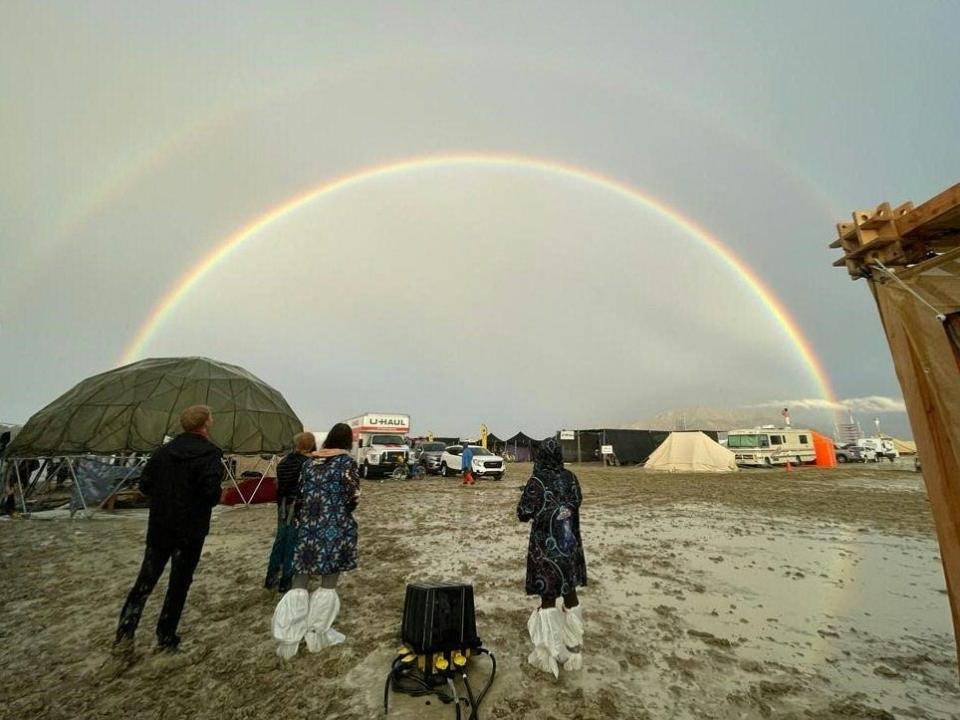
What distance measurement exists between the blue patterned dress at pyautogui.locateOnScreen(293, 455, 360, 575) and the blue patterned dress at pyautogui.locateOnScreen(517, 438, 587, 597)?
169 cm

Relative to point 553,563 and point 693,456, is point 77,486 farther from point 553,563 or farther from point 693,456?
point 693,456

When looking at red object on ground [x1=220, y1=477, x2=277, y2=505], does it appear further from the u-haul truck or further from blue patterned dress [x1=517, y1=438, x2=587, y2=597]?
blue patterned dress [x1=517, y1=438, x2=587, y2=597]

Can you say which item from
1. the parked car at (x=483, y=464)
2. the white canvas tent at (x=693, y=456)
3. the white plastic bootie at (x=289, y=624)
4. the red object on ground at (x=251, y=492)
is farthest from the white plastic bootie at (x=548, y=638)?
the white canvas tent at (x=693, y=456)

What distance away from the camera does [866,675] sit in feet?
12.5

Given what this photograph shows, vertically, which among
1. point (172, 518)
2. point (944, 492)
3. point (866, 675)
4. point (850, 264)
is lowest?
point (866, 675)

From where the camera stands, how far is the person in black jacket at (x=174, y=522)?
158 inches

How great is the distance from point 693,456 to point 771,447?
9952 mm

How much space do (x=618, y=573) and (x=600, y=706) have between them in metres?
3.89

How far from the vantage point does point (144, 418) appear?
14094 mm

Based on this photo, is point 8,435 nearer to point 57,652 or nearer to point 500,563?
point 57,652

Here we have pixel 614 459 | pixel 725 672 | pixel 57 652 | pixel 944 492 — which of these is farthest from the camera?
pixel 614 459

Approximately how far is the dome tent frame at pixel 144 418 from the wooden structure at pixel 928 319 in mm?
13814

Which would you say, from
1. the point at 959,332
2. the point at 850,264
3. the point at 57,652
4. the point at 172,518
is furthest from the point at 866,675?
the point at 57,652

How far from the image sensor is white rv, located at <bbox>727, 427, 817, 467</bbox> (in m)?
35.9
